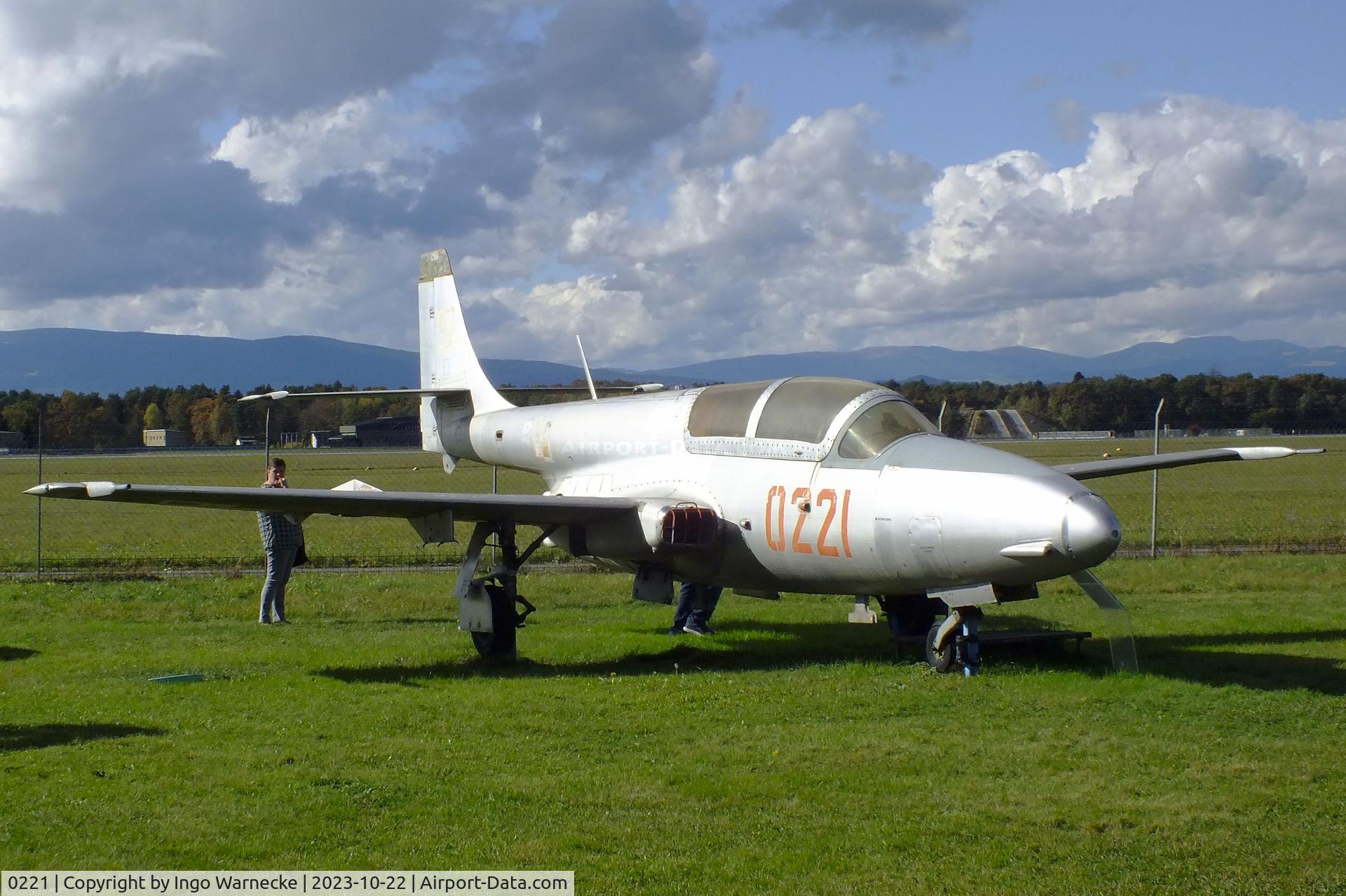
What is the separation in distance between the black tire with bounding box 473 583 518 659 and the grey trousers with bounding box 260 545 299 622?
3.90 metres

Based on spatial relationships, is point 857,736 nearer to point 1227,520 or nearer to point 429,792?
point 429,792

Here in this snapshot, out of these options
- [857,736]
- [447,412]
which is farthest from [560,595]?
[857,736]

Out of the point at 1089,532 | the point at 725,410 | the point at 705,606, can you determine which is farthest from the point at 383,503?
the point at 1089,532

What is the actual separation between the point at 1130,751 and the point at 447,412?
11310 millimetres

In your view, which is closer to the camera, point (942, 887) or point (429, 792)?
point (942, 887)

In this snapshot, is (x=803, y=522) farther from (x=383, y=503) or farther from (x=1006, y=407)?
(x=1006, y=407)

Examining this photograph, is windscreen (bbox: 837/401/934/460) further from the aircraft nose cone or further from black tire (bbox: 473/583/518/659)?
black tire (bbox: 473/583/518/659)

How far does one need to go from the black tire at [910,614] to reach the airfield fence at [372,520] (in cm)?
583

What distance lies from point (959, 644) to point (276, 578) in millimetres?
8386

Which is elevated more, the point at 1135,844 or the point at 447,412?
the point at 447,412

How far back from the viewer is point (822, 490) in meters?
10.3

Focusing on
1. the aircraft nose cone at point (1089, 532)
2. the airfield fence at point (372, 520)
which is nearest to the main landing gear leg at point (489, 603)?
the aircraft nose cone at point (1089, 532)

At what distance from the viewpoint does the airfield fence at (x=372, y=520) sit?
2111 centimetres

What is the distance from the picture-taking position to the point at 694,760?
7.48m
